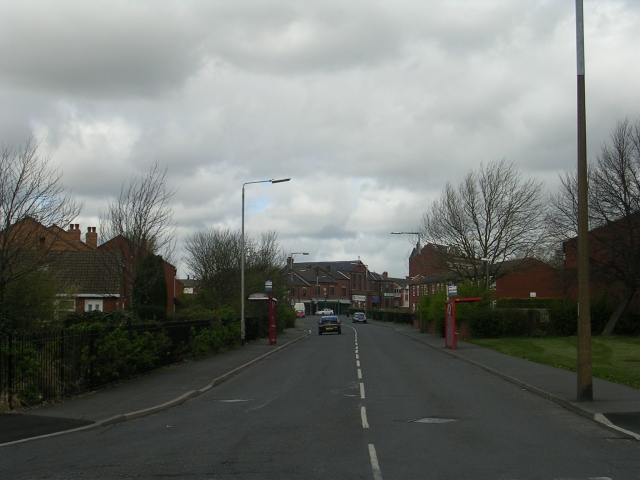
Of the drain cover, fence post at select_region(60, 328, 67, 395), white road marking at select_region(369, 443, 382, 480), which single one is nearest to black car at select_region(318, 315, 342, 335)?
fence post at select_region(60, 328, 67, 395)

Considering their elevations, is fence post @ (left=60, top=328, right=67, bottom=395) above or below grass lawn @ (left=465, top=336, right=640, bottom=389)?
above

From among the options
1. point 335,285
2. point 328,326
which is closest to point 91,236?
point 328,326

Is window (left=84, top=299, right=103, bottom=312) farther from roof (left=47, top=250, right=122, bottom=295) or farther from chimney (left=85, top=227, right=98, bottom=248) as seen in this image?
chimney (left=85, top=227, right=98, bottom=248)

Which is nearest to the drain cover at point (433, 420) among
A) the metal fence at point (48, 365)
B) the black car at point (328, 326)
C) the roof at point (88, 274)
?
the metal fence at point (48, 365)

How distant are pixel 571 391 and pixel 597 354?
1239 centimetres

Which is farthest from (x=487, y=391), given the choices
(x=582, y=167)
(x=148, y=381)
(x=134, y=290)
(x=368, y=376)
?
(x=134, y=290)

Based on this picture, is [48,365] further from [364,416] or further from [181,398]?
[364,416]

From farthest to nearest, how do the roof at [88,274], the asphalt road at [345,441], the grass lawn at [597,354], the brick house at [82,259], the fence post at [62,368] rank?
the roof at [88,274] → the grass lawn at [597,354] → the brick house at [82,259] → the fence post at [62,368] → the asphalt road at [345,441]

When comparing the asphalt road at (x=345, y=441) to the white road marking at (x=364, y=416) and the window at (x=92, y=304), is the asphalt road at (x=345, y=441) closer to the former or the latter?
the white road marking at (x=364, y=416)

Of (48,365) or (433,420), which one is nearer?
(433,420)

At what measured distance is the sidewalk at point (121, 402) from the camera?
1127 centimetres

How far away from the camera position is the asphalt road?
7.92 metres

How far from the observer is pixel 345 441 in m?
9.78

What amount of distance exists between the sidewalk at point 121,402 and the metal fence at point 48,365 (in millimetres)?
338
